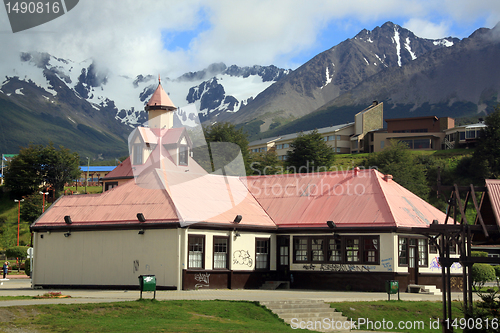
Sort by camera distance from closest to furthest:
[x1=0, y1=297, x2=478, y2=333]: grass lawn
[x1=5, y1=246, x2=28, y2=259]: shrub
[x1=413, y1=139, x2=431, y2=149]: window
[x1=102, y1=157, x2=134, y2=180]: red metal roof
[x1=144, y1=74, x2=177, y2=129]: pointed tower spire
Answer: [x1=0, y1=297, x2=478, y2=333]: grass lawn
[x1=102, y1=157, x2=134, y2=180]: red metal roof
[x1=144, y1=74, x2=177, y2=129]: pointed tower spire
[x1=5, y1=246, x2=28, y2=259]: shrub
[x1=413, y1=139, x2=431, y2=149]: window

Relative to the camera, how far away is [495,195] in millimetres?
15711

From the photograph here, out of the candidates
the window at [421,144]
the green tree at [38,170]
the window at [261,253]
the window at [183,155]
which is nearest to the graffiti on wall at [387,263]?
the window at [261,253]

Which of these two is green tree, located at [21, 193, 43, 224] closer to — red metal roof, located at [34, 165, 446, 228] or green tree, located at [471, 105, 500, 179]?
red metal roof, located at [34, 165, 446, 228]

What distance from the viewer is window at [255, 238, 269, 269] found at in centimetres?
2931

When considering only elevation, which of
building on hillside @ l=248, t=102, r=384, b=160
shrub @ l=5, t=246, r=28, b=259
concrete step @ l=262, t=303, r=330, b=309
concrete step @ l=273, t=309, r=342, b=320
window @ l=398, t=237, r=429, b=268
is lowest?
shrub @ l=5, t=246, r=28, b=259

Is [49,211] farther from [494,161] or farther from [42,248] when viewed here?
[494,161]

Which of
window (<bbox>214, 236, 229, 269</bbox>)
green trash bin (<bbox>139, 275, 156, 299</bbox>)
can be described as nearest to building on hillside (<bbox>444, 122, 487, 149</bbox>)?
window (<bbox>214, 236, 229, 269</bbox>)

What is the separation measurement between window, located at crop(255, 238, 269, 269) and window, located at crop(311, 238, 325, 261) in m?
2.50

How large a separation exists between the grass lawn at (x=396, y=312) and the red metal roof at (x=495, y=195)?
564cm

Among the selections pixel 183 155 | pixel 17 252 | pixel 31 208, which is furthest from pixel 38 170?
pixel 183 155

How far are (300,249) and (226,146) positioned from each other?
44.3 m

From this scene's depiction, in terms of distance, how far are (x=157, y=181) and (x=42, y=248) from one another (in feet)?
22.3

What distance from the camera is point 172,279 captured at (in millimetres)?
25891

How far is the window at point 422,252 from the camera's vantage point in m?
28.6
